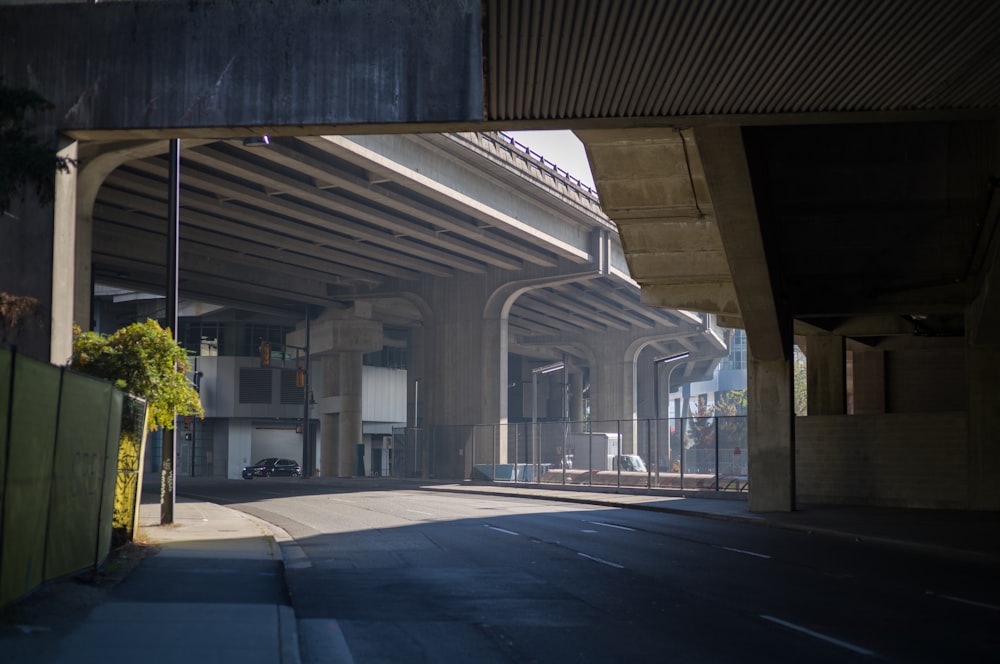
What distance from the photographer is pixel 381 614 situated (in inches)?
501

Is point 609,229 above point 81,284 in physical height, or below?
above

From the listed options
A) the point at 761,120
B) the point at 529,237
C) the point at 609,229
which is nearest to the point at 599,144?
the point at 761,120

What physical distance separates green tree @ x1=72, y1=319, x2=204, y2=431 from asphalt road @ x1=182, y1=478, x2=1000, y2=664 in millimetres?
3846

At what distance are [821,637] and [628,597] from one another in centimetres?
345

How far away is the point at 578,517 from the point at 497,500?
438 inches

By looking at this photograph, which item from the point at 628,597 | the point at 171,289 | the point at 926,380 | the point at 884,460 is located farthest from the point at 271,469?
the point at 628,597

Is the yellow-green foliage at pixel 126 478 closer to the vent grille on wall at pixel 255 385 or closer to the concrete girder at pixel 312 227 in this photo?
the concrete girder at pixel 312 227

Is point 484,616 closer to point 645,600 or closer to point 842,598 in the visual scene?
point 645,600

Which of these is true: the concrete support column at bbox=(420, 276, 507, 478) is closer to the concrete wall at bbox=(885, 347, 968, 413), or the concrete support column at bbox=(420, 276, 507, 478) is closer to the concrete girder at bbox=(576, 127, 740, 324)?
the concrete wall at bbox=(885, 347, 968, 413)

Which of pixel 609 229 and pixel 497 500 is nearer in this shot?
pixel 497 500

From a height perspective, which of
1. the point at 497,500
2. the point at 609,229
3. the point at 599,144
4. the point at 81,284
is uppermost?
the point at 609,229

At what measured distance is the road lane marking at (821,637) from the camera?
10345 mm

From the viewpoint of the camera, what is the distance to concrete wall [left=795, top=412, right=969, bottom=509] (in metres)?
34.1

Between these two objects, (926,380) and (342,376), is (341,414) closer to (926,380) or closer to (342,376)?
(342,376)
